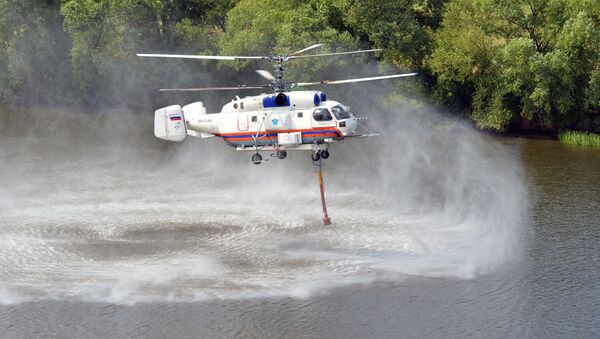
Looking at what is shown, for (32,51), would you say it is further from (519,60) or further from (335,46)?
(519,60)

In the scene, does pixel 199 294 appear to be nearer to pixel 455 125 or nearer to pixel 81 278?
pixel 81 278

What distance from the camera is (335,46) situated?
219 feet

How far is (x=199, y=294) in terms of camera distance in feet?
116

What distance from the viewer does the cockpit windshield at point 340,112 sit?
38.8 meters

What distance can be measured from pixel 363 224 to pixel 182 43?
125 feet

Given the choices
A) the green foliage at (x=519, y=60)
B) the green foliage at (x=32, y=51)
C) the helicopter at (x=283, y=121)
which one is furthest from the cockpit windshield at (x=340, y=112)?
the green foliage at (x=32, y=51)

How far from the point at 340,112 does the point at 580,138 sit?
92.5 feet

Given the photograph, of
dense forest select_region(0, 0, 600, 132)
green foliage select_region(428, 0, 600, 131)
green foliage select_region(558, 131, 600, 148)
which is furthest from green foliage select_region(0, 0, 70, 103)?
green foliage select_region(558, 131, 600, 148)

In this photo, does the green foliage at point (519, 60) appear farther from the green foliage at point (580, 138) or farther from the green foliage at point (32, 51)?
the green foliage at point (32, 51)

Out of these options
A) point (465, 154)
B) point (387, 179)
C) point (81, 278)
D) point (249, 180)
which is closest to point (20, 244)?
point (81, 278)

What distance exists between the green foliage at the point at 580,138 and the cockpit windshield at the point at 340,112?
27459 millimetres

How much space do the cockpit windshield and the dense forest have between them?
2542 cm

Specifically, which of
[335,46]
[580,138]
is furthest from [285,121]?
[580,138]

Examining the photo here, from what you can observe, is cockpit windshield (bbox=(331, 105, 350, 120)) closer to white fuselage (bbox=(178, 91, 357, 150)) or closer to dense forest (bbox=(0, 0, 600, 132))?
white fuselage (bbox=(178, 91, 357, 150))
